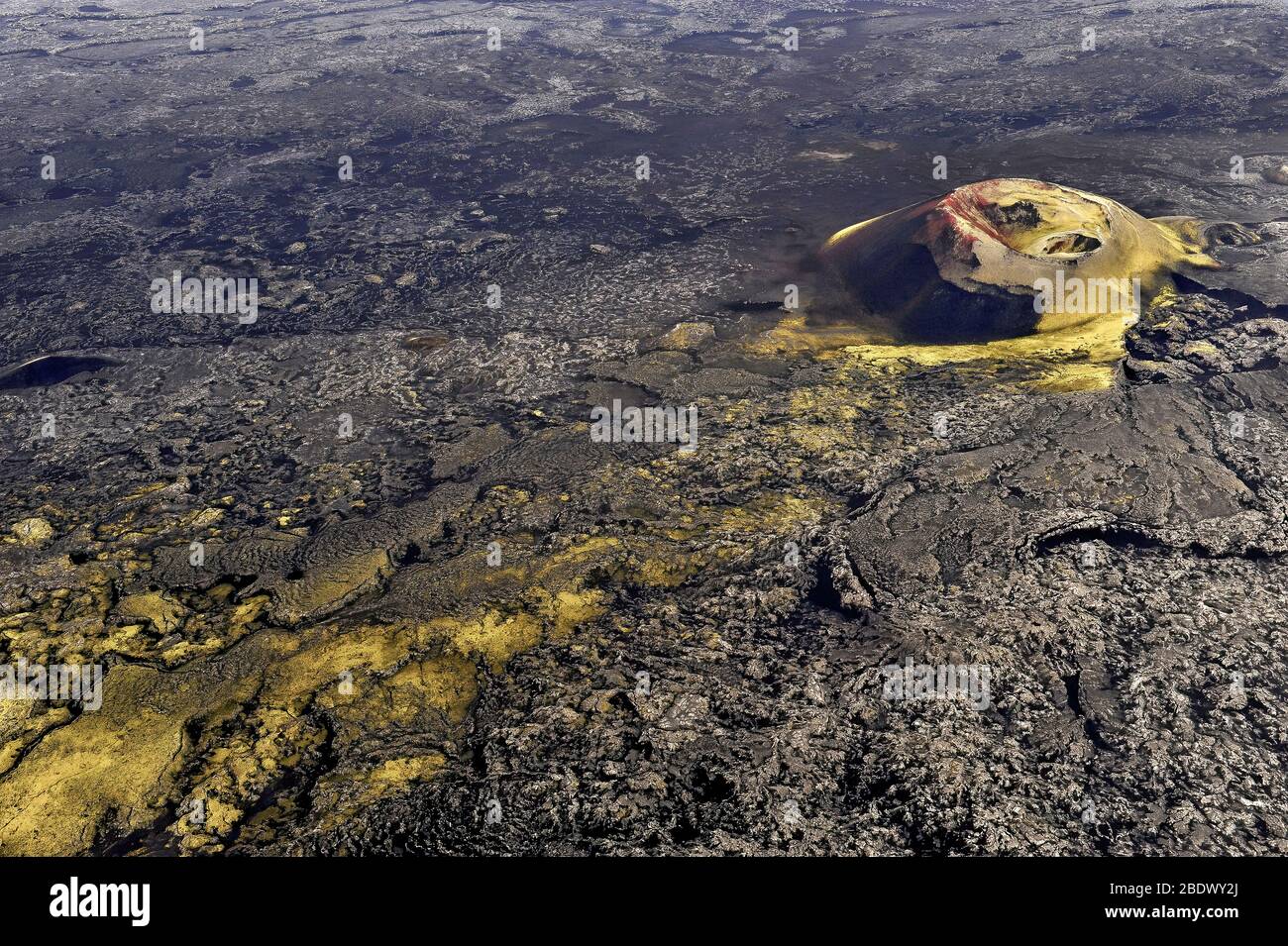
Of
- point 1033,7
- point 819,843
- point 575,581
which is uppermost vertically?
point 1033,7

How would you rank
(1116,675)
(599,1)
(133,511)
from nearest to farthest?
(1116,675) < (133,511) < (599,1)

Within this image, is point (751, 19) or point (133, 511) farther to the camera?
point (751, 19)

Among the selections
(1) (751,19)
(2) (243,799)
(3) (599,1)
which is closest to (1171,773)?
(2) (243,799)
